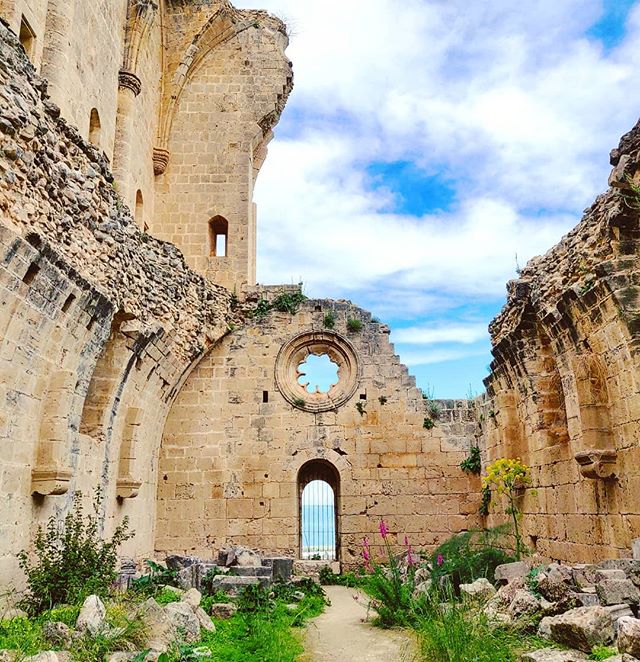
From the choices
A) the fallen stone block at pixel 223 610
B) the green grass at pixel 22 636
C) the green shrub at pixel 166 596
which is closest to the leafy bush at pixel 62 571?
the green shrub at pixel 166 596

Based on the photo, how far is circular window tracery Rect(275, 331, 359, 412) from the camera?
43.6 ft

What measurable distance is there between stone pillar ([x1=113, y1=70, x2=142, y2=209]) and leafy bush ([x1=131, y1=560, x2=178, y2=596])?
760cm

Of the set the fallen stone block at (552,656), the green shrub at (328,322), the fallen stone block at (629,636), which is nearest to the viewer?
the fallen stone block at (629,636)

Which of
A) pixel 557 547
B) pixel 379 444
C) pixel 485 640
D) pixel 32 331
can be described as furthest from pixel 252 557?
pixel 485 640

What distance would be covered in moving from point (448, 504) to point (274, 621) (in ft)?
19.7

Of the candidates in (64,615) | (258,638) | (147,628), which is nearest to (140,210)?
(64,615)

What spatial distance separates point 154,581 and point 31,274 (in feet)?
14.3

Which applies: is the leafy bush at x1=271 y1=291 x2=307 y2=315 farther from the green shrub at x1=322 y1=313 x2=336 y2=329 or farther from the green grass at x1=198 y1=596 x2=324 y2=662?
the green grass at x1=198 y1=596 x2=324 y2=662

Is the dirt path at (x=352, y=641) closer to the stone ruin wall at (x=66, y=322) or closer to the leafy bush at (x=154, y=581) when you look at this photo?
the leafy bush at (x=154, y=581)

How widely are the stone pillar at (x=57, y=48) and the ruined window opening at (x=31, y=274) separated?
565 centimetres

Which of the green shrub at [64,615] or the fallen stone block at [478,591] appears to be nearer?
the green shrub at [64,615]

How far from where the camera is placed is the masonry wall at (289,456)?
12.7m

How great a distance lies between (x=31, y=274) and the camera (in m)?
6.73

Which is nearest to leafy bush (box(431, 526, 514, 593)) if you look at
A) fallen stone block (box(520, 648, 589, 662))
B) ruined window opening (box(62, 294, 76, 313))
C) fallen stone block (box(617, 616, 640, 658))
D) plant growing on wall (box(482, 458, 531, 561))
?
plant growing on wall (box(482, 458, 531, 561))
